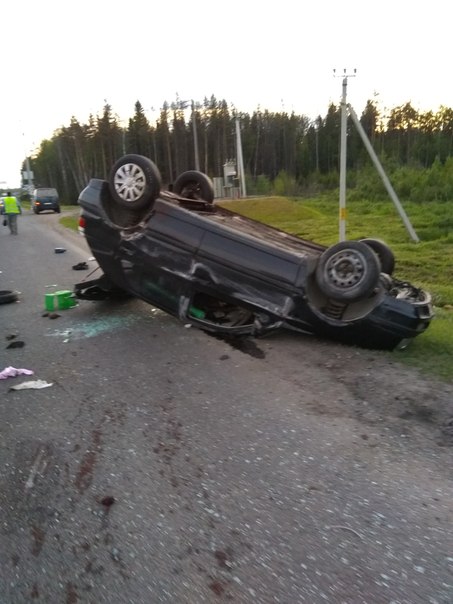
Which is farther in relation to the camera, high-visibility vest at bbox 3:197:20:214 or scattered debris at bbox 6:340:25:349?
high-visibility vest at bbox 3:197:20:214

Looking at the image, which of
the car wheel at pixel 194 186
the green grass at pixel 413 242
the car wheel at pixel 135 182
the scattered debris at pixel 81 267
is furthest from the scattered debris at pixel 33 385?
the scattered debris at pixel 81 267

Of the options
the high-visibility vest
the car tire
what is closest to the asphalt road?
the car tire

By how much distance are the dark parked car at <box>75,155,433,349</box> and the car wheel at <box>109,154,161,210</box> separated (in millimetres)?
11

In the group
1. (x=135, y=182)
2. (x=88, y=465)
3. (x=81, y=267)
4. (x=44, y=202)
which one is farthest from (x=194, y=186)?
(x=44, y=202)

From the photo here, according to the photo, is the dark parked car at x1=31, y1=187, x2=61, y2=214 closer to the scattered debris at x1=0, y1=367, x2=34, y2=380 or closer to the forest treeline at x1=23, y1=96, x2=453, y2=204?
the forest treeline at x1=23, y1=96, x2=453, y2=204

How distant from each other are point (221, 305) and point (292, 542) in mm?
3898

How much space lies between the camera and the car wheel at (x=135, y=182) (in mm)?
6062

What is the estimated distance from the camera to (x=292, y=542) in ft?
8.70

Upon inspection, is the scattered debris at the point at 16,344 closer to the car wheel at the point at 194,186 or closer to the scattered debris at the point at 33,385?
the scattered debris at the point at 33,385

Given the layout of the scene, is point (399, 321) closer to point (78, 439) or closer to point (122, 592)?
point (78, 439)

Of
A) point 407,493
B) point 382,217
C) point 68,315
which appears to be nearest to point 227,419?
point 407,493

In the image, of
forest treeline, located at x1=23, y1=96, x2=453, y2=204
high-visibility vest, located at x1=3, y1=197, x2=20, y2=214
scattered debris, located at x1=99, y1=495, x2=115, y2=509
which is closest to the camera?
scattered debris, located at x1=99, y1=495, x2=115, y2=509

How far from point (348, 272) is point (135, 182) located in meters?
2.53

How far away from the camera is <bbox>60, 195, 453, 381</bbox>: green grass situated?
5.52 metres
